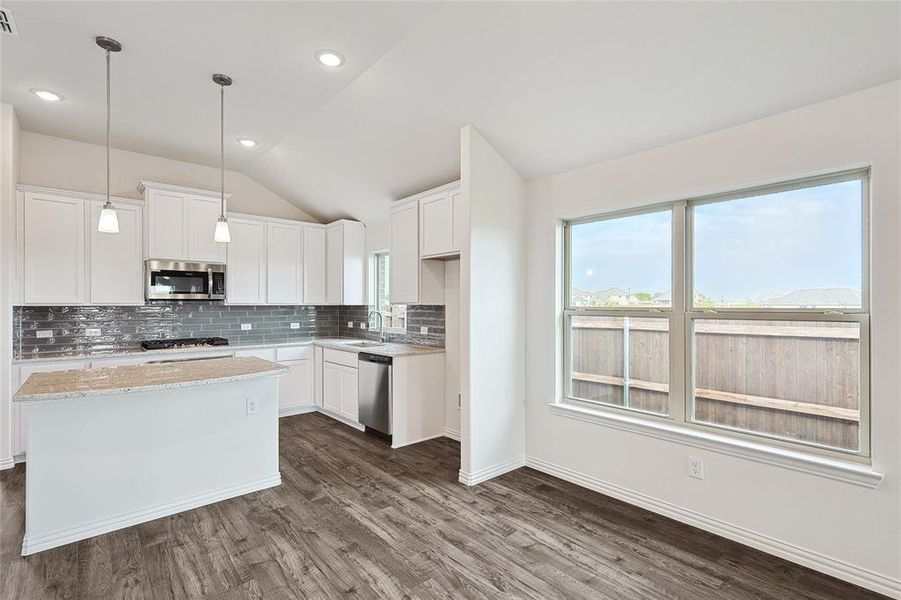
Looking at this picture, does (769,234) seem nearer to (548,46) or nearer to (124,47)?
(548,46)

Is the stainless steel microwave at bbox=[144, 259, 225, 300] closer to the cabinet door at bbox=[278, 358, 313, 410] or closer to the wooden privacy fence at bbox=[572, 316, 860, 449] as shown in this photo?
the cabinet door at bbox=[278, 358, 313, 410]

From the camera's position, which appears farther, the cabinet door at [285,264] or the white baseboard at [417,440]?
the cabinet door at [285,264]

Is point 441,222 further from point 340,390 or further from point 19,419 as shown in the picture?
point 19,419

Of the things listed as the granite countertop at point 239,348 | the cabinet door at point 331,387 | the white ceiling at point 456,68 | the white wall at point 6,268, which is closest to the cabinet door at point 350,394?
the cabinet door at point 331,387

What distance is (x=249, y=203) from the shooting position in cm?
571

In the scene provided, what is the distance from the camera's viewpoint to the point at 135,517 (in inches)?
112

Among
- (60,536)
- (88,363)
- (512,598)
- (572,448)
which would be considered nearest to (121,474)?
(60,536)

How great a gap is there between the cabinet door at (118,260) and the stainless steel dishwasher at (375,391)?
2447 mm

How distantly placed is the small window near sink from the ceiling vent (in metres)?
3.65

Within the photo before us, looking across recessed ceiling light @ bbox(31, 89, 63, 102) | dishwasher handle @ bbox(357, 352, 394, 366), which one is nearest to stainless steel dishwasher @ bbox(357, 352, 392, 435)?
dishwasher handle @ bbox(357, 352, 394, 366)

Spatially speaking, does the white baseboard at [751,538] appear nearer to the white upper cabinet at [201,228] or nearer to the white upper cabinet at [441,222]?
the white upper cabinet at [441,222]

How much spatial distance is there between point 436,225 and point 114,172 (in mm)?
3576

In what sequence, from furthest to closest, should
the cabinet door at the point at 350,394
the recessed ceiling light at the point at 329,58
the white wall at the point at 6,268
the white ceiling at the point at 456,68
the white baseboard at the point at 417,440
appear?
1. the cabinet door at the point at 350,394
2. the white baseboard at the point at 417,440
3. the white wall at the point at 6,268
4. the recessed ceiling light at the point at 329,58
5. the white ceiling at the point at 456,68

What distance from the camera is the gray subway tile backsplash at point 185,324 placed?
4.37 metres
